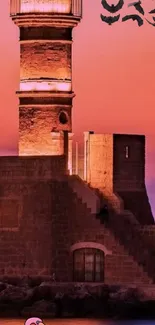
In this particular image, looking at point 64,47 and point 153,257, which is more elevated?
point 64,47

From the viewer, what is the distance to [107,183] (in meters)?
47.9

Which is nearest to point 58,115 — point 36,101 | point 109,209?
point 36,101

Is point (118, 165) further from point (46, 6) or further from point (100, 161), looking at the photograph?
point (46, 6)

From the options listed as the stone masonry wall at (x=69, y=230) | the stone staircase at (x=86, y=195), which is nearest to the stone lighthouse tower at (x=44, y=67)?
the stone staircase at (x=86, y=195)

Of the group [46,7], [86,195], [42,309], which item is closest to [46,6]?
[46,7]

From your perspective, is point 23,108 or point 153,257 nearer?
point 153,257

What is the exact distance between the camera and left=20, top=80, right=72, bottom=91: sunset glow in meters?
48.2

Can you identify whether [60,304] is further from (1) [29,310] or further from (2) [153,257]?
(2) [153,257]

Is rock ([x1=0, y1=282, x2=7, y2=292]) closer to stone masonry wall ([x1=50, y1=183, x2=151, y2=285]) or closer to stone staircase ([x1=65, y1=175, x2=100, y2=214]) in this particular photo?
stone masonry wall ([x1=50, y1=183, x2=151, y2=285])

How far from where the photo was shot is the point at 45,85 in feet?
158

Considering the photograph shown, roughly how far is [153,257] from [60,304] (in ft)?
13.0

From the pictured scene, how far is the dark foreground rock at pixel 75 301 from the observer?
→ 44.4m

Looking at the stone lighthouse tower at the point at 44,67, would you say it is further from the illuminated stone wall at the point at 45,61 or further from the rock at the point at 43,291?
the rock at the point at 43,291

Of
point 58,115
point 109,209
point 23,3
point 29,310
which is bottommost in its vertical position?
point 29,310
